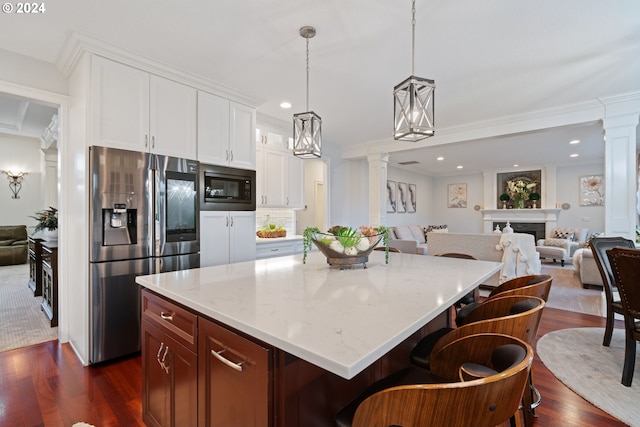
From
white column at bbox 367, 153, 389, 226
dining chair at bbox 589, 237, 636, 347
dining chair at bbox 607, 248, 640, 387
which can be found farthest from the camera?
white column at bbox 367, 153, 389, 226

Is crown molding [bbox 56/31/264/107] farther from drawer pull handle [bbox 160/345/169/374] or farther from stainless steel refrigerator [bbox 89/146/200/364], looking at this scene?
drawer pull handle [bbox 160/345/169/374]

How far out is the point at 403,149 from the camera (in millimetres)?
5461

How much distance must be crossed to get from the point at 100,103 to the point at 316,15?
1.85 meters

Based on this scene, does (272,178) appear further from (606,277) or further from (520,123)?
(606,277)

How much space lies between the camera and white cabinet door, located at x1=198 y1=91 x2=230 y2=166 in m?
3.16

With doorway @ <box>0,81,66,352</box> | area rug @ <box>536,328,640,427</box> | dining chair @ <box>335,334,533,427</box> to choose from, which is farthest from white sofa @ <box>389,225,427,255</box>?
doorway @ <box>0,81,66,352</box>

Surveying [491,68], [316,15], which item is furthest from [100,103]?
[491,68]

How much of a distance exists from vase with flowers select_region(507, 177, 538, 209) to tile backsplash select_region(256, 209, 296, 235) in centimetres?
740

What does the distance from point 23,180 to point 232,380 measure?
8850 millimetres

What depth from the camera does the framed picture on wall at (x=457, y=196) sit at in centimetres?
1032

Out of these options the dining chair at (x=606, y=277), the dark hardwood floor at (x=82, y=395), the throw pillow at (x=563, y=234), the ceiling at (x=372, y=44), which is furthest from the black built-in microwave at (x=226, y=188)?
the throw pillow at (x=563, y=234)

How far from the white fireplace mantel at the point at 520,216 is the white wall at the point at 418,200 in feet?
5.59

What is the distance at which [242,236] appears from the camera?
352cm

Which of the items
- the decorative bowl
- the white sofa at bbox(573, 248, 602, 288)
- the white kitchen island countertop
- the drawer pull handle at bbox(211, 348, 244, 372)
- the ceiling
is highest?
the ceiling
